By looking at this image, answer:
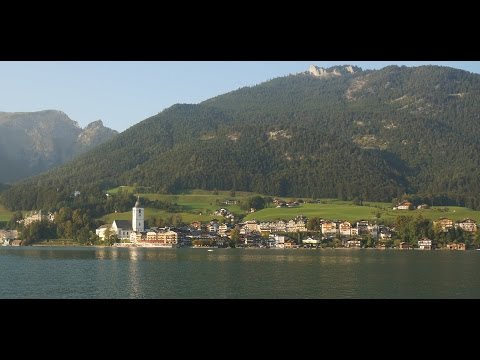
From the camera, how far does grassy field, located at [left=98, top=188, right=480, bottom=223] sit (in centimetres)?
9062

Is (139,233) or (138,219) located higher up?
(138,219)

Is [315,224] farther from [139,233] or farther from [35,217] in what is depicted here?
[35,217]

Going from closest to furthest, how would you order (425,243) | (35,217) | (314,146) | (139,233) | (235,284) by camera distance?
(235,284)
(425,243)
(139,233)
(35,217)
(314,146)

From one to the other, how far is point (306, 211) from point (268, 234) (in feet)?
28.4

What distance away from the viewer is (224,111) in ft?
560

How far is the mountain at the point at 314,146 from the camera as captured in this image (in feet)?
392

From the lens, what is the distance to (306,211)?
314 ft

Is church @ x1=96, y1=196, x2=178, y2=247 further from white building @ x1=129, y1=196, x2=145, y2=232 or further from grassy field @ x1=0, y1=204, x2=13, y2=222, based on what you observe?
grassy field @ x1=0, y1=204, x2=13, y2=222

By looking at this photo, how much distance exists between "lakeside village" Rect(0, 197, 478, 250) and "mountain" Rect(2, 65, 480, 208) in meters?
19.4

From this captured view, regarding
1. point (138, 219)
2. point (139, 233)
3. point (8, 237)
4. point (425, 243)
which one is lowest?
point (425, 243)

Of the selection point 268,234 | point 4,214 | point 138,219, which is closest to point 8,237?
point 4,214
